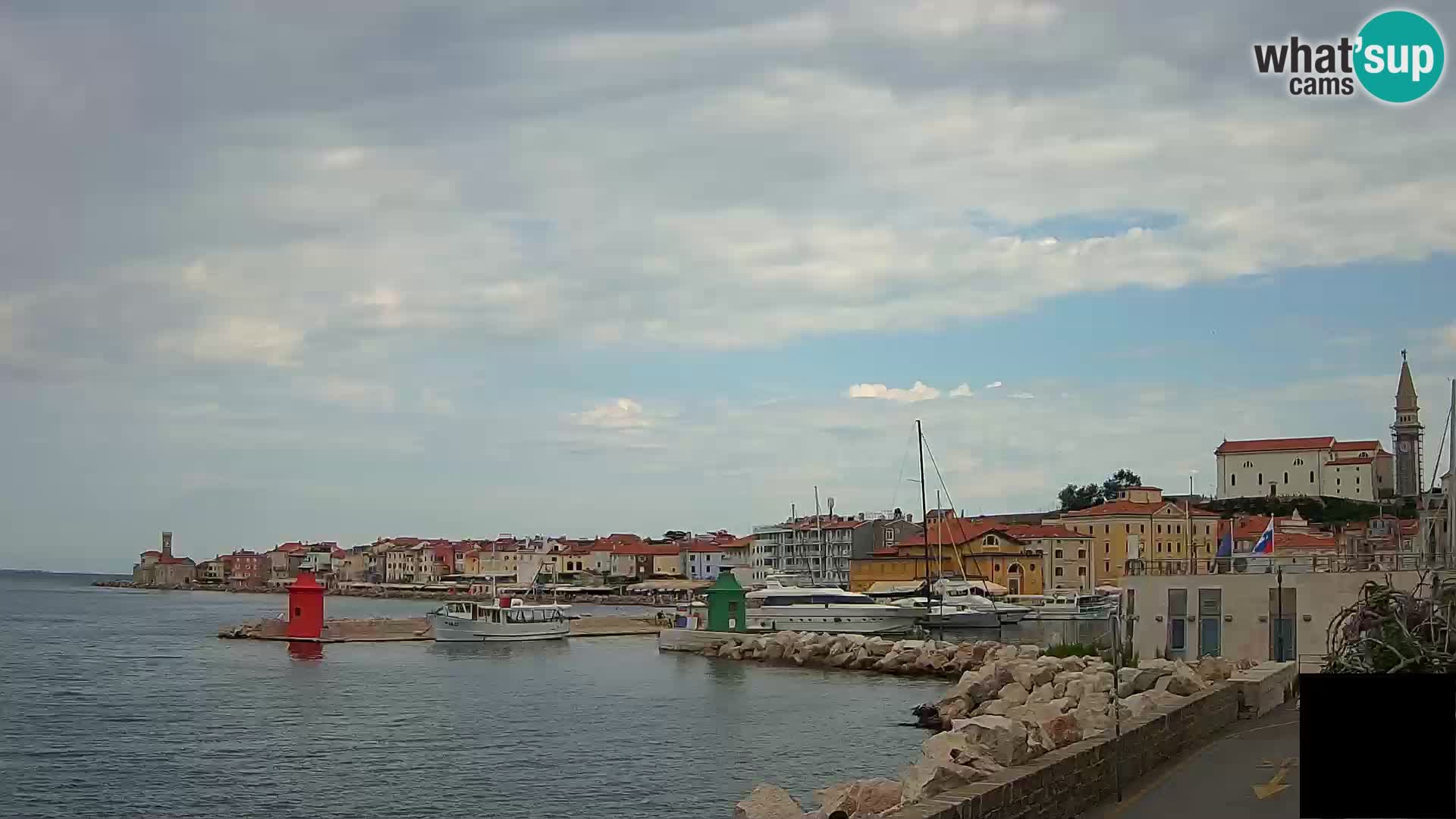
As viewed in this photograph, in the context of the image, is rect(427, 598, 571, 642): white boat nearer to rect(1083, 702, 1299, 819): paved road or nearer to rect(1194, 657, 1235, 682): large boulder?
rect(1194, 657, 1235, 682): large boulder

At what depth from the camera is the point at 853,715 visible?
3759 cm

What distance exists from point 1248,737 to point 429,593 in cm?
16832

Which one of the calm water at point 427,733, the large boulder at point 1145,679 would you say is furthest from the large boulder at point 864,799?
the large boulder at point 1145,679

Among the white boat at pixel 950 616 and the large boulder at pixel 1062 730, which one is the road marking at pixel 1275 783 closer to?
the large boulder at pixel 1062 730

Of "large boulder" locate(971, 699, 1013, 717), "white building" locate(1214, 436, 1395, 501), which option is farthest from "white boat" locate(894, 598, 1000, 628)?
"white building" locate(1214, 436, 1395, 501)

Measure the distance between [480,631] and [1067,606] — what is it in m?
40.4

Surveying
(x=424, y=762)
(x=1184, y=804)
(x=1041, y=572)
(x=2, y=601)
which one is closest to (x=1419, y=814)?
(x=1184, y=804)

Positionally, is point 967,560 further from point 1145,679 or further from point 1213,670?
point 1145,679

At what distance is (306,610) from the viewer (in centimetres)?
6569

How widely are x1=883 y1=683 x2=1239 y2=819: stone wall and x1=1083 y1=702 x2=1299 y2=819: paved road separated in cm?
17

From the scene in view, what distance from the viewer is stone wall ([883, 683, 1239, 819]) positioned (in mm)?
10031

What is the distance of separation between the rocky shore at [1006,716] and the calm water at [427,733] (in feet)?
7.85

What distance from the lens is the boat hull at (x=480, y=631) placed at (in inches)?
2781

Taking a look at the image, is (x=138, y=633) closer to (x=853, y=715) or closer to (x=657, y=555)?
(x=853, y=715)
